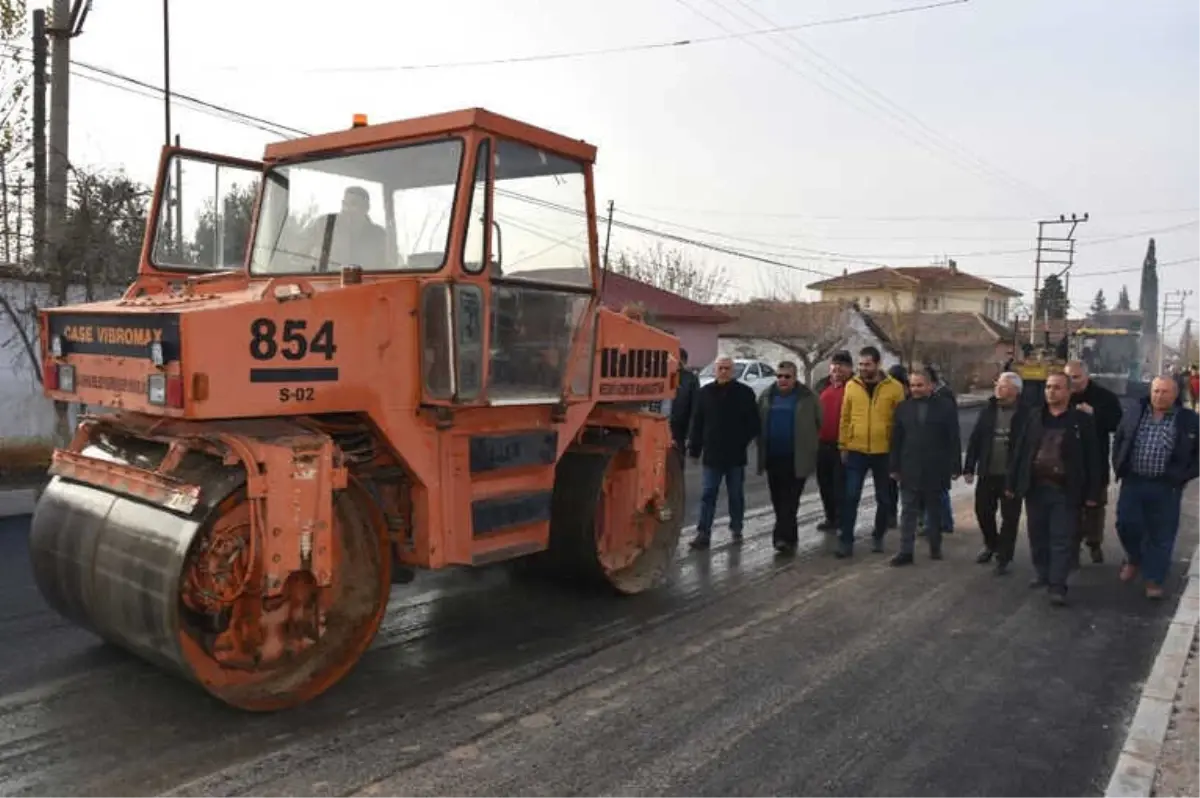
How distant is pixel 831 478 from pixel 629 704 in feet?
16.7

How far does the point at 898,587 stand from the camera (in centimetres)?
Answer: 730

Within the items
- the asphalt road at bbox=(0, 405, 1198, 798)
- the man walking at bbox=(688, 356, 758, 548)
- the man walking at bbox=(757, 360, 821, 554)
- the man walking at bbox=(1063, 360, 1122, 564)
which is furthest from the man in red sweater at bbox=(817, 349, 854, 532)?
the asphalt road at bbox=(0, 405, 1198, 798)

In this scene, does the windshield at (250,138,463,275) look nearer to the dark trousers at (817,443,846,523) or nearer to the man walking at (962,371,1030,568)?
the dark trousers at (817,443,846,523)

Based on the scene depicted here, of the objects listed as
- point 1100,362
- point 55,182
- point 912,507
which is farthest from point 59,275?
point 1100,362

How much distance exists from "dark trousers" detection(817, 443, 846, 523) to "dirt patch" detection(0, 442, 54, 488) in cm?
763

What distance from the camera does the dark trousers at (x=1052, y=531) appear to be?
22.8 ft

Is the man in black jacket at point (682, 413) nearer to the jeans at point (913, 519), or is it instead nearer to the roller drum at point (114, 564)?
the jeans at point (913, 519)

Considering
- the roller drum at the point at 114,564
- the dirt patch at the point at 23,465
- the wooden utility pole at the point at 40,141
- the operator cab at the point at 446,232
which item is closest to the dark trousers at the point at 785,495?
the operator cab at the point at 446,232

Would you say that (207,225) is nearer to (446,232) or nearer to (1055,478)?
(446,232)

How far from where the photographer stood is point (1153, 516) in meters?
7.21

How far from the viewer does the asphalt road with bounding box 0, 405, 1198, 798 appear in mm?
3941

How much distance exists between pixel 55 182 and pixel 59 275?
124 cm

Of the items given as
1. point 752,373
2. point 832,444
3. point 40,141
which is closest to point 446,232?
point 832,444

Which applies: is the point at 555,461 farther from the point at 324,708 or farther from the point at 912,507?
the point at 912,507
